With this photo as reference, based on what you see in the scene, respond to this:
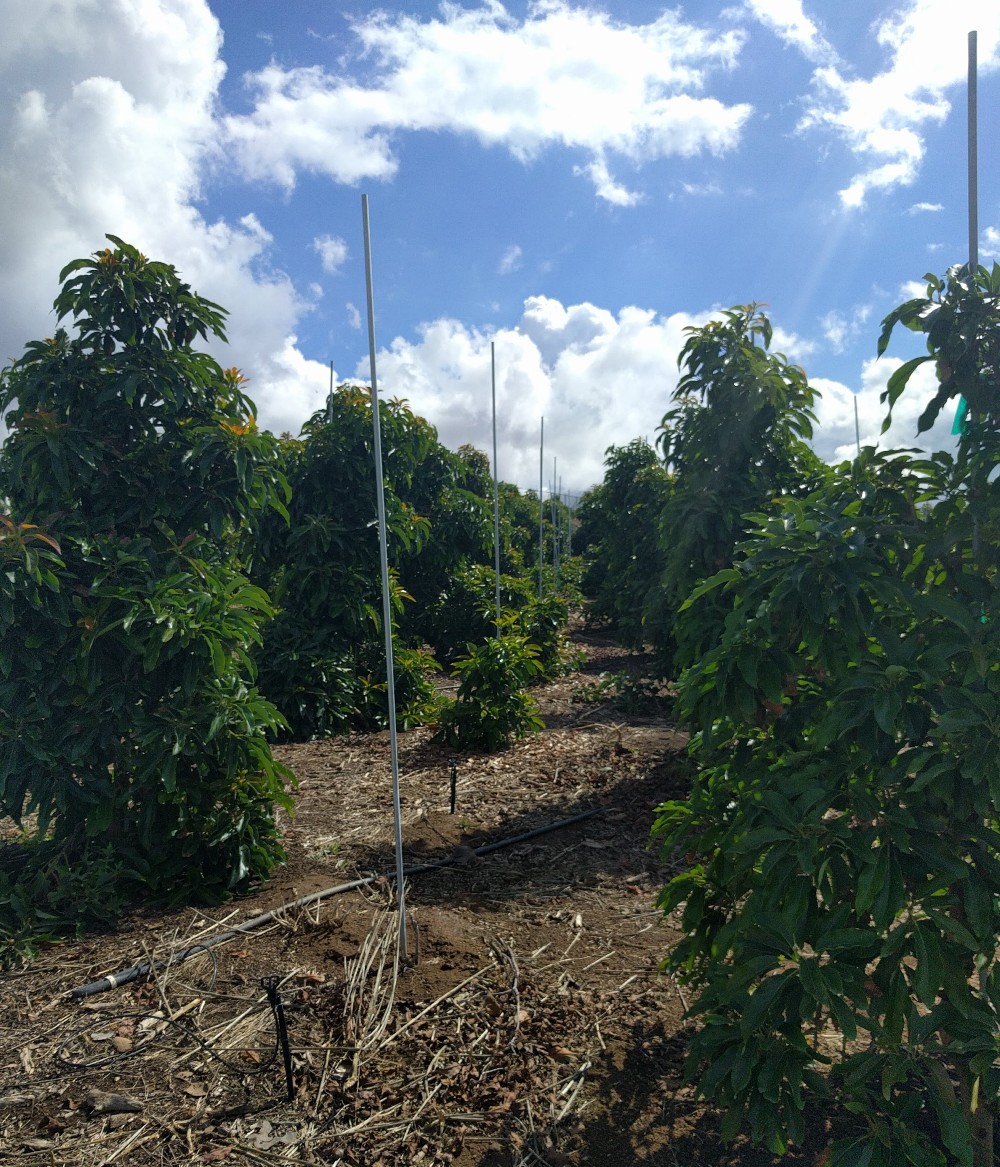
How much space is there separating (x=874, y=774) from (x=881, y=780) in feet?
0.51

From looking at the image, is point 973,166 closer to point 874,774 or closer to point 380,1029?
point 874,774

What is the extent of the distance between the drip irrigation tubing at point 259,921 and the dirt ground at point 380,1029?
0.06 ft

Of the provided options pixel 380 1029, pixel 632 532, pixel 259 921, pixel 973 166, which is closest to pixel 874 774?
pixel 973 166

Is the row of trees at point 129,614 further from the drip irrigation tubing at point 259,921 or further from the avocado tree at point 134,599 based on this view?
the drip irrigation tubing at point 259,921

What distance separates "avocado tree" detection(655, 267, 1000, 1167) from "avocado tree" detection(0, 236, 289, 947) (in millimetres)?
2365

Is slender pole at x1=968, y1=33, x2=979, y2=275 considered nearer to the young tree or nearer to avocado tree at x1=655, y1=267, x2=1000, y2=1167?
avocado tree at x1=655, y1=267, x2=1000, y2=1167

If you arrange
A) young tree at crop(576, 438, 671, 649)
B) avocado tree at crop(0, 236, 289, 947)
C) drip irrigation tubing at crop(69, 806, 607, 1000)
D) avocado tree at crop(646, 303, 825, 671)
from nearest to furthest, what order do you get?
1. drip irrigation tubing at crop(69, 806, 607, 1000)
2. avocado tree at crop(0, 236, 289, 947)
3. avocado tree at crop(646, 303, 825, 671)
4. young tree at crop(576, 438, 671, 649)

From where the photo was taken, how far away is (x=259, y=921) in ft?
11.7

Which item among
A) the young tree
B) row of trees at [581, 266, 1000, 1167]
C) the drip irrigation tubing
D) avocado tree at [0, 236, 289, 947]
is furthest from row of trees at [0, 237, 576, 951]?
the young tree

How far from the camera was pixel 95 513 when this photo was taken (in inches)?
152

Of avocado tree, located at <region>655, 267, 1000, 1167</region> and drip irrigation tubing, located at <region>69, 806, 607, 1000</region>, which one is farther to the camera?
drip irrigation tubing, located at <region>69, 806, 607, 1000</region>

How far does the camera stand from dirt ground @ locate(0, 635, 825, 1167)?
2.39m

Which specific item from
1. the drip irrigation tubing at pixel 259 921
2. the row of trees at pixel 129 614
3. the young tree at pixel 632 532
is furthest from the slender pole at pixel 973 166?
the young tree at pixel 632 532

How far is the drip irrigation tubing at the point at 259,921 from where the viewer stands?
3137mm
